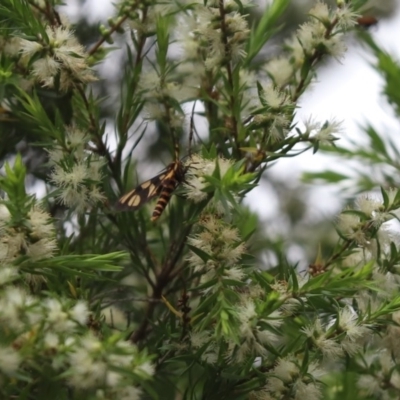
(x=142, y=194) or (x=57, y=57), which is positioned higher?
(x=57, y=57)

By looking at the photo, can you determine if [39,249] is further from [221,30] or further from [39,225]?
[221,30]

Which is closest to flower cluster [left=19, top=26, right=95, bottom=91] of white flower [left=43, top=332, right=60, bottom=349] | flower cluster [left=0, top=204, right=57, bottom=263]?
flower cluster [left=0, top=204, right=57, bottom=263]

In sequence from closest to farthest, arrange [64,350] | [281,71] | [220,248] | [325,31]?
[64,350], [220,248], [325,31], [281,71]

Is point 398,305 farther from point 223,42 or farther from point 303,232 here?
point 303,232

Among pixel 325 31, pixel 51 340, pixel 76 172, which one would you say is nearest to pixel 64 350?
pixel 51 340

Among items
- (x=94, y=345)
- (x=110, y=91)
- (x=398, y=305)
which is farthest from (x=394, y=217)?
(x=110, y=91)

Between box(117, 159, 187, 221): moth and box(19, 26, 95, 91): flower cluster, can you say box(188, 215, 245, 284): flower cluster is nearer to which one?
box(117, 159, 187, 221): moth

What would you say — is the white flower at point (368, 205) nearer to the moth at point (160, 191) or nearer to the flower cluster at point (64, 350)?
the moth at point (160, 191)
